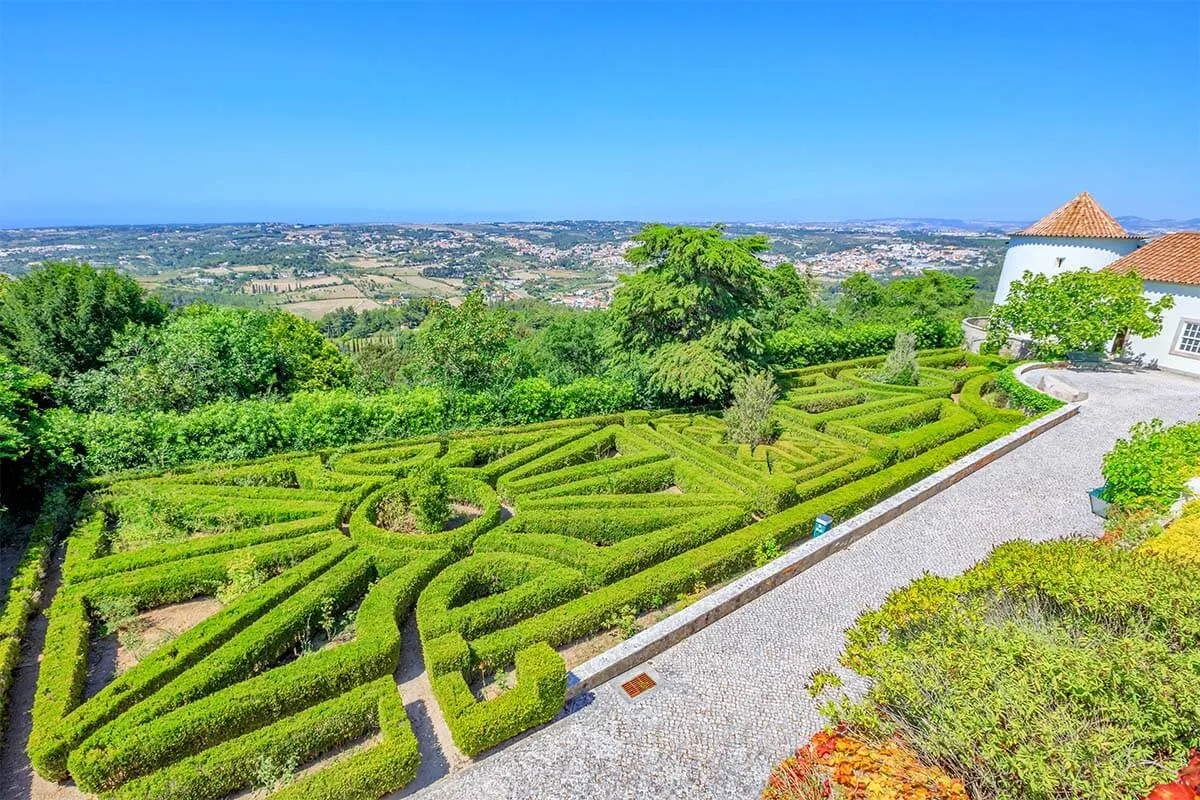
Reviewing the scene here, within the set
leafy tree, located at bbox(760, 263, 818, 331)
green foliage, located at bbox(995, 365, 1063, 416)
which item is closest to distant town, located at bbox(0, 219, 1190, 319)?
leafy tree, located at bbox(760, 263, 818, 331)

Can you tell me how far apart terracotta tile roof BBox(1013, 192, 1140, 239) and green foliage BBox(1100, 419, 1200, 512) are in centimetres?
2061

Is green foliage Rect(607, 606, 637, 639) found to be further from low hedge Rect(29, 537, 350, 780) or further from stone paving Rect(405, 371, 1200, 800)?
low hedge Rect(29, 537, 350, 780)

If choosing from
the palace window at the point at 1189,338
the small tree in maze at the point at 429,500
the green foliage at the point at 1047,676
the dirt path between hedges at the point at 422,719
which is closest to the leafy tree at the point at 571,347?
the small tree in maze at the point at 429,500

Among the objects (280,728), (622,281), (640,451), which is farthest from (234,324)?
(280,728)

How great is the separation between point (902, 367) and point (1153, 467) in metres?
13.1

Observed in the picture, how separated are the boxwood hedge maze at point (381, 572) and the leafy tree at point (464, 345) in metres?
2.60

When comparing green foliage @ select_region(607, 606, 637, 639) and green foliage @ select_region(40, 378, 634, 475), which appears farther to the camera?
green foliage @ select_region(40, 378, 634, 475)

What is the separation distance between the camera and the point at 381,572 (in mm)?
11133

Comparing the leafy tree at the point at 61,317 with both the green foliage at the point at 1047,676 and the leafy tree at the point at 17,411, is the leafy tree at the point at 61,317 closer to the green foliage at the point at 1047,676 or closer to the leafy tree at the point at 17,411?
the leafy tree at the point at 17,411

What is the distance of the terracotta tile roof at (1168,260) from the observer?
2419cm

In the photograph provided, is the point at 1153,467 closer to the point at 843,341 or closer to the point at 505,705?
the point at 505,705

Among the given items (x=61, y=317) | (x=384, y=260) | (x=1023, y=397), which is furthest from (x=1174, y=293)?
(x=384, y=260)

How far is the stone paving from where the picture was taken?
751cm

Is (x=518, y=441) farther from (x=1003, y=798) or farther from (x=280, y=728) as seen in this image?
(x=1003, y=798)
